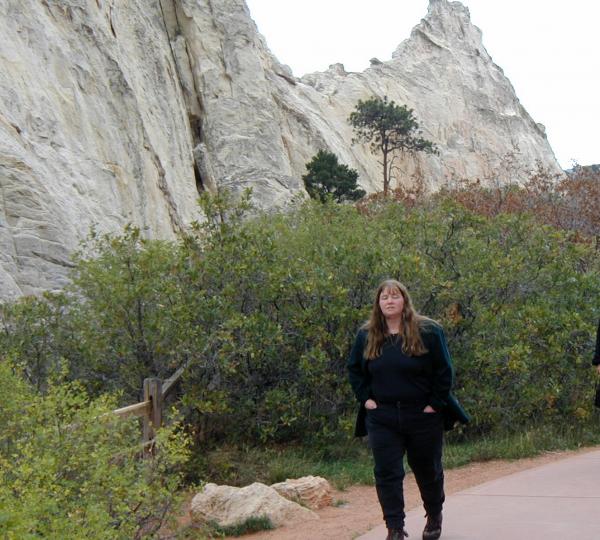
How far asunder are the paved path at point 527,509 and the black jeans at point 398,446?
24.7 inches

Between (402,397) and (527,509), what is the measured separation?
1.92m

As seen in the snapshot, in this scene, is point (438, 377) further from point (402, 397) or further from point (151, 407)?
point (151, 407)

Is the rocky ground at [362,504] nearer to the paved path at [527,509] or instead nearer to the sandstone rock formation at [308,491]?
the sandstone rock formation at [308,491]

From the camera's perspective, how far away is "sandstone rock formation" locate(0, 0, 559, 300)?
52.4 ft

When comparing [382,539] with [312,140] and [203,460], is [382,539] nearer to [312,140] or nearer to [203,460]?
[203,460]

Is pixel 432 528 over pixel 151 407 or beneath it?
beneath

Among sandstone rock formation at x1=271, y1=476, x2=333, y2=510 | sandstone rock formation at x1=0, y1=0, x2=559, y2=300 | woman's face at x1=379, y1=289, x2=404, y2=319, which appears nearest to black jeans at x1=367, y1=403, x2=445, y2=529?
woman's face at x1=379, y1=289, x2=404, y2=319

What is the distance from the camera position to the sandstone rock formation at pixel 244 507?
7348mm

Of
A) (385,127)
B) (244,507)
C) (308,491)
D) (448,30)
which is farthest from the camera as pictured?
(448,30)

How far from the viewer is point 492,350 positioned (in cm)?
982

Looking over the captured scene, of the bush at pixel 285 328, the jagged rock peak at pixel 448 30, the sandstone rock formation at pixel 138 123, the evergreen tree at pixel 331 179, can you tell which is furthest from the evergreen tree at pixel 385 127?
the bush at pixel 285 328

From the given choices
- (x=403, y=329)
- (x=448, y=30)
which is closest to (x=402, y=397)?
(x=403, y=329)

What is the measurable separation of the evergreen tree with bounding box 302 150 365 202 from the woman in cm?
3147

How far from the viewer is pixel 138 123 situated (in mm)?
24844
